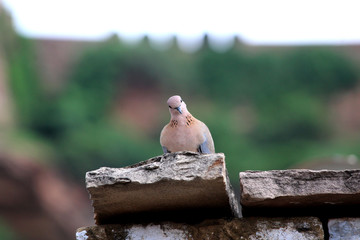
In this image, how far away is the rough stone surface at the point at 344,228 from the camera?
3592mm

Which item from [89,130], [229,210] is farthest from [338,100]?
[229,210]

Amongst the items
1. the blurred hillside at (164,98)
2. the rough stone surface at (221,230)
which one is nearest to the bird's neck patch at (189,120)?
the rough stone surface at (221,230)

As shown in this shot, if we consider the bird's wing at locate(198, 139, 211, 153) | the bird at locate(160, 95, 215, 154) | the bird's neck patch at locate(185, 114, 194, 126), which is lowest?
the bird's wing at locate(198, 139, 211, 153)

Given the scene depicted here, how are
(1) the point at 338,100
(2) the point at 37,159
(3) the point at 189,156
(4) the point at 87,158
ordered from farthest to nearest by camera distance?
(1) the point at 338,100 → (4) the point at 87,158 → (2) the point at 37,159 → (3) the point at 189,156

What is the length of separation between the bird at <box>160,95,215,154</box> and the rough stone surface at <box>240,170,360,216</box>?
1.59 meters

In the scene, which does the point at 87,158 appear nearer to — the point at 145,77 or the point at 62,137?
the point at 62,137

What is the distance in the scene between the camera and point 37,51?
2655 cm

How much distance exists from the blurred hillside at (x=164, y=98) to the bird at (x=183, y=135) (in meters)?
21.3

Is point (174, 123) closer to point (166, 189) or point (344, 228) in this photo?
point (166, 189)

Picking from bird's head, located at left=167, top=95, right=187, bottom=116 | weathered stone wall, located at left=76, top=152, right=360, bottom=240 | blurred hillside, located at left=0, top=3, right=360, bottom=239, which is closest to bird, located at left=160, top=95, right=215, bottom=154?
bird's head, located at left=167, top=95, right=187, bottom=116

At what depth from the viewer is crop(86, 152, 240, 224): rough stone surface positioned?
3449 mm

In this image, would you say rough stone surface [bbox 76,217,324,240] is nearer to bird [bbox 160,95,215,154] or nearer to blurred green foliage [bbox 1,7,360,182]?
bird [bbox 160,95,215,154]

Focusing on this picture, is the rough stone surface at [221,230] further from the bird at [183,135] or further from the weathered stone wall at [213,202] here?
the bird at [183,135]

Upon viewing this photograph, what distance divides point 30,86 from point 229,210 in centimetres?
2561
